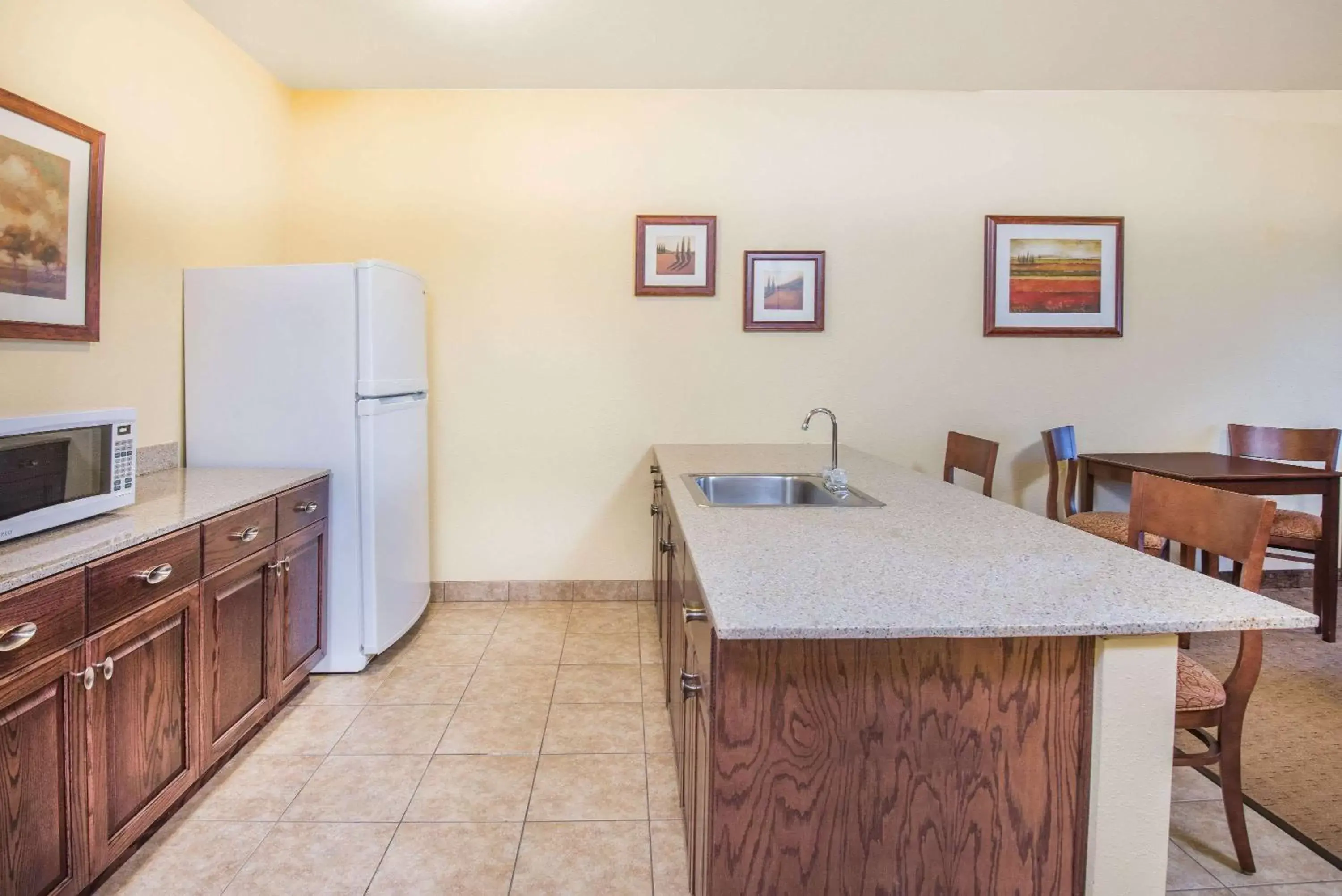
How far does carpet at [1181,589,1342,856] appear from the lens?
1.92 m

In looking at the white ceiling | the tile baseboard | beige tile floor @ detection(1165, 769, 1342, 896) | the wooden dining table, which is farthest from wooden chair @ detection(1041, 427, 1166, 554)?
the tile baseboard

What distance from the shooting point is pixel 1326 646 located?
3.04m

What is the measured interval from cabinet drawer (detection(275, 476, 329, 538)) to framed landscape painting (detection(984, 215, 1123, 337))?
310 cm

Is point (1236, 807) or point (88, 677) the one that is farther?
point (1236, 807)

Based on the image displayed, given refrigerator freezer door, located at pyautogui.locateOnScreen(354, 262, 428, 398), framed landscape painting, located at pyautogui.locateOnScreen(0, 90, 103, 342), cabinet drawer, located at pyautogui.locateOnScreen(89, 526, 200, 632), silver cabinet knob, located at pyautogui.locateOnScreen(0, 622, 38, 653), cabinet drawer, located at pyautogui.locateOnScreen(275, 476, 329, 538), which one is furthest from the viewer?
refrigerator freezer door, located at pyautogui.locateOnScreen(354, 262, 428, 398)

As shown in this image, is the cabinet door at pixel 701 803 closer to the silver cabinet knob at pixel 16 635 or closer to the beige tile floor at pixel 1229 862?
the beige tile floor at pixel 1229 862

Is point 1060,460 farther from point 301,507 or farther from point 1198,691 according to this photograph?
point 301,507

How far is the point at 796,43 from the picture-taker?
2959 millimetres

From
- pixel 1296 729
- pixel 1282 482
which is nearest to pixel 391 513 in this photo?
pixel 1296 729

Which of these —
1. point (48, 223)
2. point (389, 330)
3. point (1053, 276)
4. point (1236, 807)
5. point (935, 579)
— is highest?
point (1053, 276)

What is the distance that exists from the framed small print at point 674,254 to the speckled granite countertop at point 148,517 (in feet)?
5.66

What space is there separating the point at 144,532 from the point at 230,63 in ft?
7.43

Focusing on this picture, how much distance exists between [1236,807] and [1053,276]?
260cm

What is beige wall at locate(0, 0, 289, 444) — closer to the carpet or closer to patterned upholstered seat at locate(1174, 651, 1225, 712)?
patterned upholstered seat at locate(1174, 651, 1225, 712)
